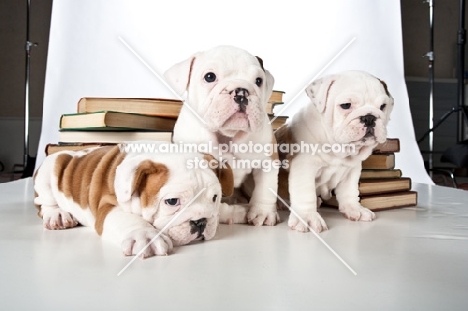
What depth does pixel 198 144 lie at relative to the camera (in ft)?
3.44

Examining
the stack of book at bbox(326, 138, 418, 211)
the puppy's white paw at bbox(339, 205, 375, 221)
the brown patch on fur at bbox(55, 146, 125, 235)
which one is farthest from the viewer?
the stack of book at bbox(326, 138, 418, 211)

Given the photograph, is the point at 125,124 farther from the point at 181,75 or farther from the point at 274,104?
the point at 274,104

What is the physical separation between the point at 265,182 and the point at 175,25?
1.55 metres

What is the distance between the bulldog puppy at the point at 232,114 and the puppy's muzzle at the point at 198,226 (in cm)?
20

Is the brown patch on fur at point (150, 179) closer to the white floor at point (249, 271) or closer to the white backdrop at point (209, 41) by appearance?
the white floor at point (249, 271)

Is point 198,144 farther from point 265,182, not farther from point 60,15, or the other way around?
point 60,15

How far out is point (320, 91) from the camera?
111 cm

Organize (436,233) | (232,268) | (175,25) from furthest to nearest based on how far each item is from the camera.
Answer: (175,25) < (436,233) < (232,268)

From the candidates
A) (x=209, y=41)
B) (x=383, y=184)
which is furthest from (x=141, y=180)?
(x=209, y=41)

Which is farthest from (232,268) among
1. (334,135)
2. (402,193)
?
(402,193)

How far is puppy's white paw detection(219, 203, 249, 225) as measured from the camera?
1111 mm

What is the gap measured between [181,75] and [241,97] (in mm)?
177

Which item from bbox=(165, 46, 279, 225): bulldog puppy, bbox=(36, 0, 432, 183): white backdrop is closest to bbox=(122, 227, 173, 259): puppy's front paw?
bbox=(165, 46, 279, 225): bulldog puppy

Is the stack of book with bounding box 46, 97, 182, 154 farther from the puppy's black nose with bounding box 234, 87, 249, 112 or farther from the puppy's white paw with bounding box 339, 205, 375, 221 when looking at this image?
the puppy's white paw with bounding box 339, 205, 375, 221
